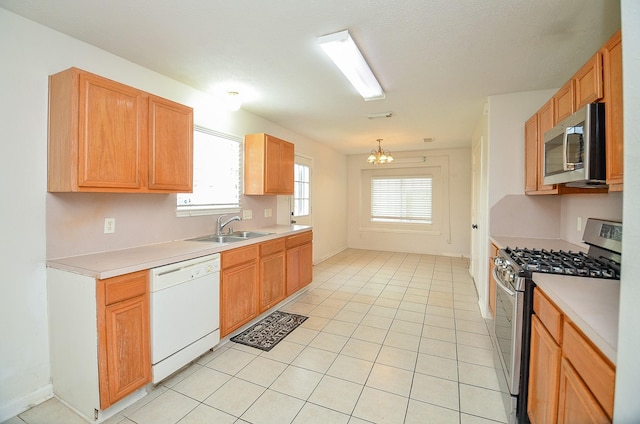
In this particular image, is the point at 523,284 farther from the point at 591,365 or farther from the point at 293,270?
the point at 293,270

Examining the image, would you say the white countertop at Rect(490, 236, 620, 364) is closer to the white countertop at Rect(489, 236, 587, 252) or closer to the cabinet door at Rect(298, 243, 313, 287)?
the white countertop at Rect(489, 236, 587, 252)

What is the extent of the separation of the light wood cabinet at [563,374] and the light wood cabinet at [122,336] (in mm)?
2234

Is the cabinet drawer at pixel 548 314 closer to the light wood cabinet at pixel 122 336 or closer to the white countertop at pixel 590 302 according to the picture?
the white countertop at pixel 590 302

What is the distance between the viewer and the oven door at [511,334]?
1.68 m

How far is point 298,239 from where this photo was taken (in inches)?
149

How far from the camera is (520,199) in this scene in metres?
3.10

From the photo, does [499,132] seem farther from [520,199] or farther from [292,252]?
[292,252]

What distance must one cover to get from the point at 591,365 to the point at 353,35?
2160mm

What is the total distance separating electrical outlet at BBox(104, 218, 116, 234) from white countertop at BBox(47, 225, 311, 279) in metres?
0.16

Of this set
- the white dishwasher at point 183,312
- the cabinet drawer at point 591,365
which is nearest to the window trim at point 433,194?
the white dishwasher at point 183,312

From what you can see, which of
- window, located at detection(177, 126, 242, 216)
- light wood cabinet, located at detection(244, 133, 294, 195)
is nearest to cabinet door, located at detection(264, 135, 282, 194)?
light wood cabinet, located at detection(244, 133, 294, 195)

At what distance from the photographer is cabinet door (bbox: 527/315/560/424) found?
1.28 meters

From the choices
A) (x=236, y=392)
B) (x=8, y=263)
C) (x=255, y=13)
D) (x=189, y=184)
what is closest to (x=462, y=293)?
(x=236, y=392)

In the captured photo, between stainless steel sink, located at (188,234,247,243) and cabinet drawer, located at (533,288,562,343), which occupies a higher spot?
stainless steel sink, located at (188,234,247,243)
